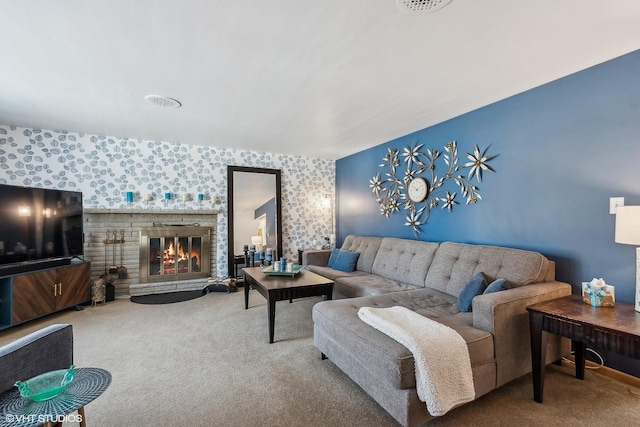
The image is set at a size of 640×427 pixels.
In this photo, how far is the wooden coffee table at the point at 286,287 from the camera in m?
2.61

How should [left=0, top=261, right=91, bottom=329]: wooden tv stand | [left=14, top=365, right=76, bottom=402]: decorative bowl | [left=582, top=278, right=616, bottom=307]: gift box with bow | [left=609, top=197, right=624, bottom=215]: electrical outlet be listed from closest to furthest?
1. [left=14, top=365, right=76, bottom=402]: decorative bowl
2. [left=582, top=278, right=616, bottom=307]: gift box with bow
3. [left=609, top=197, right=624, bottom=215]: electrical outlet
4. [left=0, top=261, right=91, bottom=329]: wooden tv stand

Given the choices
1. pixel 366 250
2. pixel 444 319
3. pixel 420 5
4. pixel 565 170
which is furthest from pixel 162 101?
pixel 565 170

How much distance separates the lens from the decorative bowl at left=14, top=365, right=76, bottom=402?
1034 millimetres

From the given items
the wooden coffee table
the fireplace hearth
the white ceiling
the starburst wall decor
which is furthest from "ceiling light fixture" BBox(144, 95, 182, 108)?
the starburst wall decor

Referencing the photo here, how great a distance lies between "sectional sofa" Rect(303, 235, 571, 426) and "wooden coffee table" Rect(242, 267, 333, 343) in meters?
0.43

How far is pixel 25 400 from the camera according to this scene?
1.08 metres

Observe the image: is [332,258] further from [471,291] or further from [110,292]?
[110,292]

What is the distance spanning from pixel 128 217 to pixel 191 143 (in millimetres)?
1421

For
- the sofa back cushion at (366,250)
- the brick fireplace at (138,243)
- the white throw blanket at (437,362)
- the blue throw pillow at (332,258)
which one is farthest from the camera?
the blue throw pillow at (332,258)

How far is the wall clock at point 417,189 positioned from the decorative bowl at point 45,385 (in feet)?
11.4

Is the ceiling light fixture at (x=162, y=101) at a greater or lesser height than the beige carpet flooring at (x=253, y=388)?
greater

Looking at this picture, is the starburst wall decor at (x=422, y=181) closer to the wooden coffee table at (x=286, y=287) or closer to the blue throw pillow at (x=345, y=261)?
the blue throw pillow at (x=345, y=261)

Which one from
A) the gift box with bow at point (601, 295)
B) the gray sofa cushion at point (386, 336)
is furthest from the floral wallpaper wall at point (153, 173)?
the gift box with bow at point (601, 295)

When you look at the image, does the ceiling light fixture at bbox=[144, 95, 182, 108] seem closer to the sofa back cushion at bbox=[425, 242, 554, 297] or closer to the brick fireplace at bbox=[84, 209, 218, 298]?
the brick fireplace at bbox=[84, 209, 218, 298]
